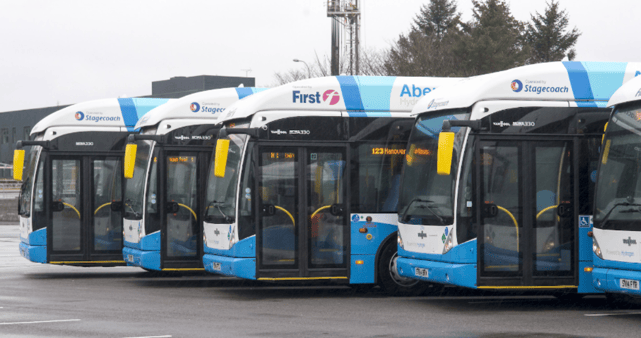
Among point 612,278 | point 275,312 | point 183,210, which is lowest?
point 275,312

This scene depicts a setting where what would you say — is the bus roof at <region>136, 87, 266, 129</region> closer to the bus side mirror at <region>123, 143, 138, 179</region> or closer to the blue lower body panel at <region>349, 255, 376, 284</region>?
the bus side mirror at <region>123, 143, 138, 179</region>

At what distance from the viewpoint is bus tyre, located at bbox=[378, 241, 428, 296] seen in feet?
42.9

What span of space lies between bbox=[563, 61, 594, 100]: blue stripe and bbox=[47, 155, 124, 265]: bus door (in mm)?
8465

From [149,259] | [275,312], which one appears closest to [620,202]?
[275,312]

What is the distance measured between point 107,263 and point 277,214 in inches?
196

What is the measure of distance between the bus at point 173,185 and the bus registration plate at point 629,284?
7.15m

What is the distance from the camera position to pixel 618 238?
33.2 feet

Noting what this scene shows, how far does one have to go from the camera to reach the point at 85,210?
1625 cm

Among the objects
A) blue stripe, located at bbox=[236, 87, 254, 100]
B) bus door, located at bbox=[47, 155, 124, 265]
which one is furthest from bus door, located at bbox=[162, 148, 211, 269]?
bus door, located at bbox=[47, 155, 124, 265]

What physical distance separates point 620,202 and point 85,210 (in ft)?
32.3

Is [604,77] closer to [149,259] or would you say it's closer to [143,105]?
[149,259]

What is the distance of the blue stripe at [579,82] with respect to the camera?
11750 millimetres

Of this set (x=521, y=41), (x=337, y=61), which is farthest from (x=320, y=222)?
(x=521, y=41)

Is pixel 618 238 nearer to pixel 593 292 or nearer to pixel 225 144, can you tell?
→ pixel 593 292
